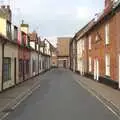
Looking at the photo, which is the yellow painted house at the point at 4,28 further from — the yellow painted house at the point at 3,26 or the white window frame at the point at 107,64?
the white window frame at the point at 107,64

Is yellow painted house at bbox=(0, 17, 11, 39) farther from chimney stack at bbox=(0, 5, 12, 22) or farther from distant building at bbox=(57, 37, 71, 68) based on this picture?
distant building at bbox=(57, 37, 71, 68)

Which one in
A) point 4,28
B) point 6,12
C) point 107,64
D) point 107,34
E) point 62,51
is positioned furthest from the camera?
point 62,51

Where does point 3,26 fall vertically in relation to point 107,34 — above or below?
above

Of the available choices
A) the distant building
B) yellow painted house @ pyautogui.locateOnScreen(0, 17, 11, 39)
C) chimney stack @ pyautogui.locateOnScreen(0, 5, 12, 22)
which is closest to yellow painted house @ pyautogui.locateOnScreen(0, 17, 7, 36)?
yellow painted house @ pyautogui.locateOnScreen(0, 17, 11, 39)

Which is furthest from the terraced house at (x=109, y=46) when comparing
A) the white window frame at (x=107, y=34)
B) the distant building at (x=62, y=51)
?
the distant building at (x=62, y=51)

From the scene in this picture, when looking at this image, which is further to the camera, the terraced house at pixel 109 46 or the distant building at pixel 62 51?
the distant building at pixel 62 51

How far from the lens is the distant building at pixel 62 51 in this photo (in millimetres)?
140125

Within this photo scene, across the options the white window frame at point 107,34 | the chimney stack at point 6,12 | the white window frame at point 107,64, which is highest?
the chimney stack at point 6,12

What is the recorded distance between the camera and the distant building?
14012cm

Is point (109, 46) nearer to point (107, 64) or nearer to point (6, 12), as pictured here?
point (107, 64)

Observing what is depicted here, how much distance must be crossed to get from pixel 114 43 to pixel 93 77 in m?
14.5

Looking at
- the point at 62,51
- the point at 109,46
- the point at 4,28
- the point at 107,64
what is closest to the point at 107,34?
the point at 109,46

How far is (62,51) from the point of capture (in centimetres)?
14112

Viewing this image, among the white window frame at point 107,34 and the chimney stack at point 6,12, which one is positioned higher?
the chimney stack at point 6,12
